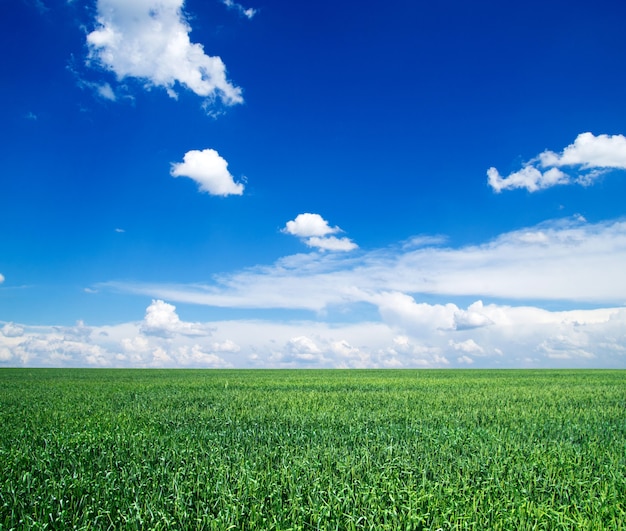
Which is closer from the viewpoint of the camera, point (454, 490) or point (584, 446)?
point (454, 490)

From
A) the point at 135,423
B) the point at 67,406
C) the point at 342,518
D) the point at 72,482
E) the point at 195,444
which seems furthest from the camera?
the point at 67,406

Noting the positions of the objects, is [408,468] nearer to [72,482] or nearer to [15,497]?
[72,482]

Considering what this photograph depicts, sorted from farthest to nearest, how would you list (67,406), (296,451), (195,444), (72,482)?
(67,406) < (195,444) < (296,451) < (72,482)

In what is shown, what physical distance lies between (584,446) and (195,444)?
777 centimetres

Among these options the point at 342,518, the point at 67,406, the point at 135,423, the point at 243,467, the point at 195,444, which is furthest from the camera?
the point at 67,406

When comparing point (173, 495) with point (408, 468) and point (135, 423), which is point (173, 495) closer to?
point (408, 468)

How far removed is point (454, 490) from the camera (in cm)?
594

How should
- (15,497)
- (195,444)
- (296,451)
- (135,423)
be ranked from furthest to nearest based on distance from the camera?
(135,423) → (195,444) → (296,451) → (15,497)

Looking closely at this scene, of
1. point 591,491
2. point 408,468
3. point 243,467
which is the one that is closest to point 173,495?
point 243,467

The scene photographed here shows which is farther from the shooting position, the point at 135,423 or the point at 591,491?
the point at 135,423

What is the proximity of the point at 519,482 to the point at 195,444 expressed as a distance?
19.0 ft

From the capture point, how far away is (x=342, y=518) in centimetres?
530

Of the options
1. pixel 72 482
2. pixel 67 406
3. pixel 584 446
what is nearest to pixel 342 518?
pixel 72 482

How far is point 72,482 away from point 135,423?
5.56m
